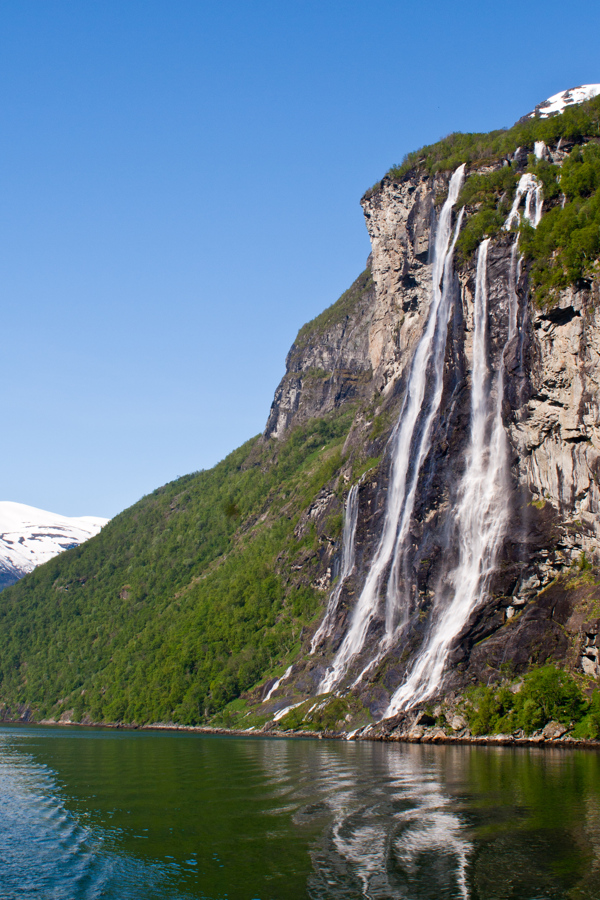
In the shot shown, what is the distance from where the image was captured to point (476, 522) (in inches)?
2835

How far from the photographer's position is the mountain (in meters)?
62.0

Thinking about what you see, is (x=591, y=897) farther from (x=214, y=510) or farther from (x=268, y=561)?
(x=214, y=510)

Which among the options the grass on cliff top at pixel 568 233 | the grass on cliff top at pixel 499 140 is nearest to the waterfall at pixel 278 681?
the grass on cliff top at pixel 568 233

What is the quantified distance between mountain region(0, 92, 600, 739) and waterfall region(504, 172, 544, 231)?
32cm

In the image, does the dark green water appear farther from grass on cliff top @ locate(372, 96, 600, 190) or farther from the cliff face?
grass on cliff top @ locate(372, 96, 600, 190)

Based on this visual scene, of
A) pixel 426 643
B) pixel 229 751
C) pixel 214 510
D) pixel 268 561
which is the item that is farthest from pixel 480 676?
pixel 214 510

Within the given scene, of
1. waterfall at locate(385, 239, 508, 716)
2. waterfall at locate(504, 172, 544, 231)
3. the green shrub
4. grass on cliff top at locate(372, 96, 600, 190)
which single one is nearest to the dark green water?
the green shrub

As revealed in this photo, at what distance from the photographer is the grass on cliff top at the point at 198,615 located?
11600cm

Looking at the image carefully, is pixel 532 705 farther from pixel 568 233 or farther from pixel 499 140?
pixel 499 140

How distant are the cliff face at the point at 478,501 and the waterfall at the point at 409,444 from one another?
353mm

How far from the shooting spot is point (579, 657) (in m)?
56.3

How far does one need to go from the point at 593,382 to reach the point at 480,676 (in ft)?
83.8

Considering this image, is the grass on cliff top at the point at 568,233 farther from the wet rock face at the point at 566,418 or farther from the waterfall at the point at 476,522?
the waterfall at the point at 476,522

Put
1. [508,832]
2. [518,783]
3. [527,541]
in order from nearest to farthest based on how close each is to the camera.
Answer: [508,832] < [518,783] < [527,541]
